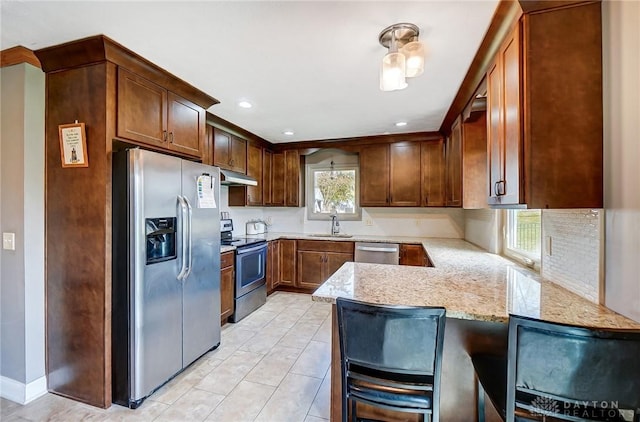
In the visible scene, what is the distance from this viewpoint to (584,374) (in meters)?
0.89

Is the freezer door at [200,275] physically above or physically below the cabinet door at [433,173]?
below

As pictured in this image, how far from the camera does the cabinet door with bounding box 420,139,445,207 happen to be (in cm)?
390

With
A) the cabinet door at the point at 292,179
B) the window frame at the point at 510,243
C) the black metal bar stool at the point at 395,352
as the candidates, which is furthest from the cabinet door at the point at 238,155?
the window frame at the point at 510,243

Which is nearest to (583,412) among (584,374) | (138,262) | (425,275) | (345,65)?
(584,374)

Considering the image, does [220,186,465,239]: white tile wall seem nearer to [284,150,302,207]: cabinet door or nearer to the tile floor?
[284,150,302,207]: cabinet door

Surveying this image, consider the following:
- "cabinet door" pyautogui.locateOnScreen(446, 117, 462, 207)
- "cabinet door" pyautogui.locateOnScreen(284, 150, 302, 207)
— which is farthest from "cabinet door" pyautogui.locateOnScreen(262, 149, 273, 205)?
"cabinet door" pyautogui.locateOnScreen(446, 117, 462, 207)

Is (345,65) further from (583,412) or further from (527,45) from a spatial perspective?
(583,412)

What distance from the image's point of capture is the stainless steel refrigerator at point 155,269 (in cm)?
184

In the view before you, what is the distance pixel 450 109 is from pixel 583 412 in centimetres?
263

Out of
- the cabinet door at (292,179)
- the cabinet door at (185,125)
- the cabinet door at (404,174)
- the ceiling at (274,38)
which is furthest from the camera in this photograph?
the cabinet door at (292,179)

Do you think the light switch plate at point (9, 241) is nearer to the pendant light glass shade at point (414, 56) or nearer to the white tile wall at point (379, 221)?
the white tile wall at point (379, 221)

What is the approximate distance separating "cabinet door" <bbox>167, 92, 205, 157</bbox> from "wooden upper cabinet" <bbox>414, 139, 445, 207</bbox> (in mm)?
2896

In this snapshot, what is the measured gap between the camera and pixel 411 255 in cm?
373

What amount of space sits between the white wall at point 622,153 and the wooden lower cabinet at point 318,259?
3.01 m
